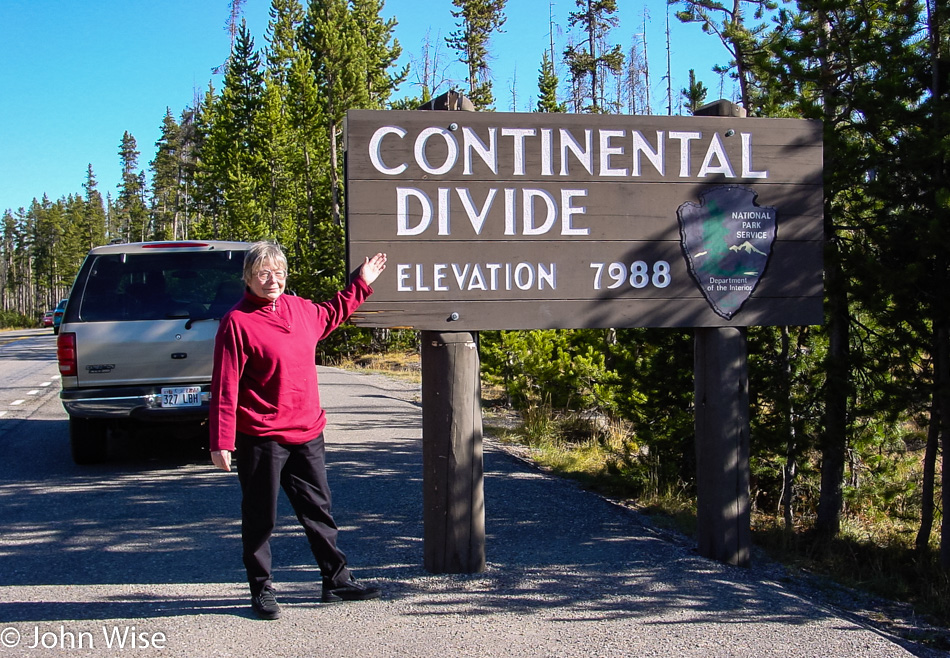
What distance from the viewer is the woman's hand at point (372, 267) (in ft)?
14.4

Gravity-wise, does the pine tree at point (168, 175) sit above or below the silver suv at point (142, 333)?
above

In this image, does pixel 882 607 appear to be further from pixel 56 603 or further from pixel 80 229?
pixel 80 229

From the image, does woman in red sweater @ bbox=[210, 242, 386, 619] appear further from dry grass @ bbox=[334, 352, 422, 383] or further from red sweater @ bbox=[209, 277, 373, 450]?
dry grass @ bbox=[334, 352, 422, 383]

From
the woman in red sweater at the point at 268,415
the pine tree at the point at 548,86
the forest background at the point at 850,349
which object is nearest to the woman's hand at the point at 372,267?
the woman in red sweater at the point at 268,415

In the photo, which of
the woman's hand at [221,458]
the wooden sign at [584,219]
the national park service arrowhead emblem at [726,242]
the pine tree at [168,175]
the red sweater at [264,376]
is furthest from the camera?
the pine tree at [168,175]

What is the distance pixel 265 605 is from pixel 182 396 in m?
3.98

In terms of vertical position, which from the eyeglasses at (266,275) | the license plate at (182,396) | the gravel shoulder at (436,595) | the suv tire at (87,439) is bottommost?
the gravel shoulder at (436,595)

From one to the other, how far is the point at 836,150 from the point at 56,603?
5914 mm

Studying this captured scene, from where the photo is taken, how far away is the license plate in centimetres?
753

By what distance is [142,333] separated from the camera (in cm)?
748

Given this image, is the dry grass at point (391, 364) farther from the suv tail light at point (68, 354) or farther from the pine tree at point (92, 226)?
the pine tree at point (92, 226)

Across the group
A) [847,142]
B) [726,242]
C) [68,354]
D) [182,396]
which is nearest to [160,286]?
[68,354]

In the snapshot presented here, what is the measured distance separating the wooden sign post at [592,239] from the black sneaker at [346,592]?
1.75ft

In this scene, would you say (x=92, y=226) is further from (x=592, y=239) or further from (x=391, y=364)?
(x=592, y=239)
